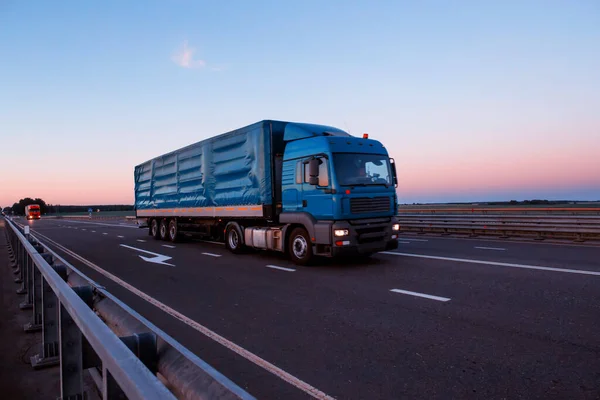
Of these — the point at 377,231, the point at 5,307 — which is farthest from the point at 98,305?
the point at 377,231

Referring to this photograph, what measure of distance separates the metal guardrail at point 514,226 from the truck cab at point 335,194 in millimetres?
7912

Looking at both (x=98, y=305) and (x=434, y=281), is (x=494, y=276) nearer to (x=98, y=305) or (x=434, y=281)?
(x=434, y=281)

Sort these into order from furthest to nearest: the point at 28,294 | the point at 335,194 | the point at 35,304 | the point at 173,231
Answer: the point at 173,231 < the point at 335,194 < the point at 28,294 < the point at 35,304

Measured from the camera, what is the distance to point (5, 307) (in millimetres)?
6574

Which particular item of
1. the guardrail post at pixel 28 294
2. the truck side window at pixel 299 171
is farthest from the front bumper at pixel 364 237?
the guardrail post at pixel 28 294

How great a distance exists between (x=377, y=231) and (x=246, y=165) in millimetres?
4482

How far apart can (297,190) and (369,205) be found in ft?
6.24

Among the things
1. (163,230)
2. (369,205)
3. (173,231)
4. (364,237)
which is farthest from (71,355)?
(163,230)

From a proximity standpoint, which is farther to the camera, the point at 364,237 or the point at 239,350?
the point at 364,237

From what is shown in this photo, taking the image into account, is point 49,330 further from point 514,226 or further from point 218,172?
point 514,226

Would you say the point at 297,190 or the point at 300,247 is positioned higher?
the point at 297,190

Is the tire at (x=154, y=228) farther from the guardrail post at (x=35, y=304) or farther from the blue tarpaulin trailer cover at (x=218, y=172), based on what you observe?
the guardrail post at (x=35, y=304)

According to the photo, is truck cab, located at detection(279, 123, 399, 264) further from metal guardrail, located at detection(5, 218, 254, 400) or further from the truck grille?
metal guardrail, located at detection(5, 218, 254, 400)

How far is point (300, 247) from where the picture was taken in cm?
1071
